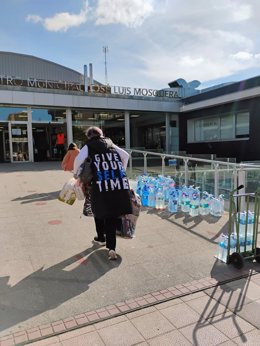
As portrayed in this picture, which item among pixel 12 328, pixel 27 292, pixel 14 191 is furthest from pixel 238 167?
pixel 14 191

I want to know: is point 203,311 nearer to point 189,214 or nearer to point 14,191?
point 189,214

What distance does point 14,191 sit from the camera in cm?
915

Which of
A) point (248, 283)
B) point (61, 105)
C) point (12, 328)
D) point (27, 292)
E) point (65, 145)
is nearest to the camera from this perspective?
point (12, 328)

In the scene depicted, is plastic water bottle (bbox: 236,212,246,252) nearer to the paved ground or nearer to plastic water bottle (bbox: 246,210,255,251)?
plastic water bottle (bbox: 246,210,255,251)

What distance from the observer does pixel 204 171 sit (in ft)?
26.0

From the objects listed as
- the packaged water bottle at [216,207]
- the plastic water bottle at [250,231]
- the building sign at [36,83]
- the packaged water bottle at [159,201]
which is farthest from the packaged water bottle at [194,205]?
the building sign at [36,83]

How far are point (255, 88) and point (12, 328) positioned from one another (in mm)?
17984

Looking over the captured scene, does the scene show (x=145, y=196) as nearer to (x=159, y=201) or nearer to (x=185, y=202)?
(x=159, y=201)

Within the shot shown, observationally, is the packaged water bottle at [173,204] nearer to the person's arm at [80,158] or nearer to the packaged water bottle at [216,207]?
the packaged water bottle at [216,207]

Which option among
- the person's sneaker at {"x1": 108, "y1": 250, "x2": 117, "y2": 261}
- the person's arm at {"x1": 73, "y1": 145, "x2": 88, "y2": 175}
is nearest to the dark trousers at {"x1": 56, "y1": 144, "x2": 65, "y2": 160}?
the person's arm at {"x1": 73, "y1": 145, "x2": 88, "y2": 175}

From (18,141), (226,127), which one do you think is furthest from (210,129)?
(18,141)

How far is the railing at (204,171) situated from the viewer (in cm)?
661

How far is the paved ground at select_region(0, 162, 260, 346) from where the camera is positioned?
275cm

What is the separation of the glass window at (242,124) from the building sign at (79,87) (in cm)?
596
